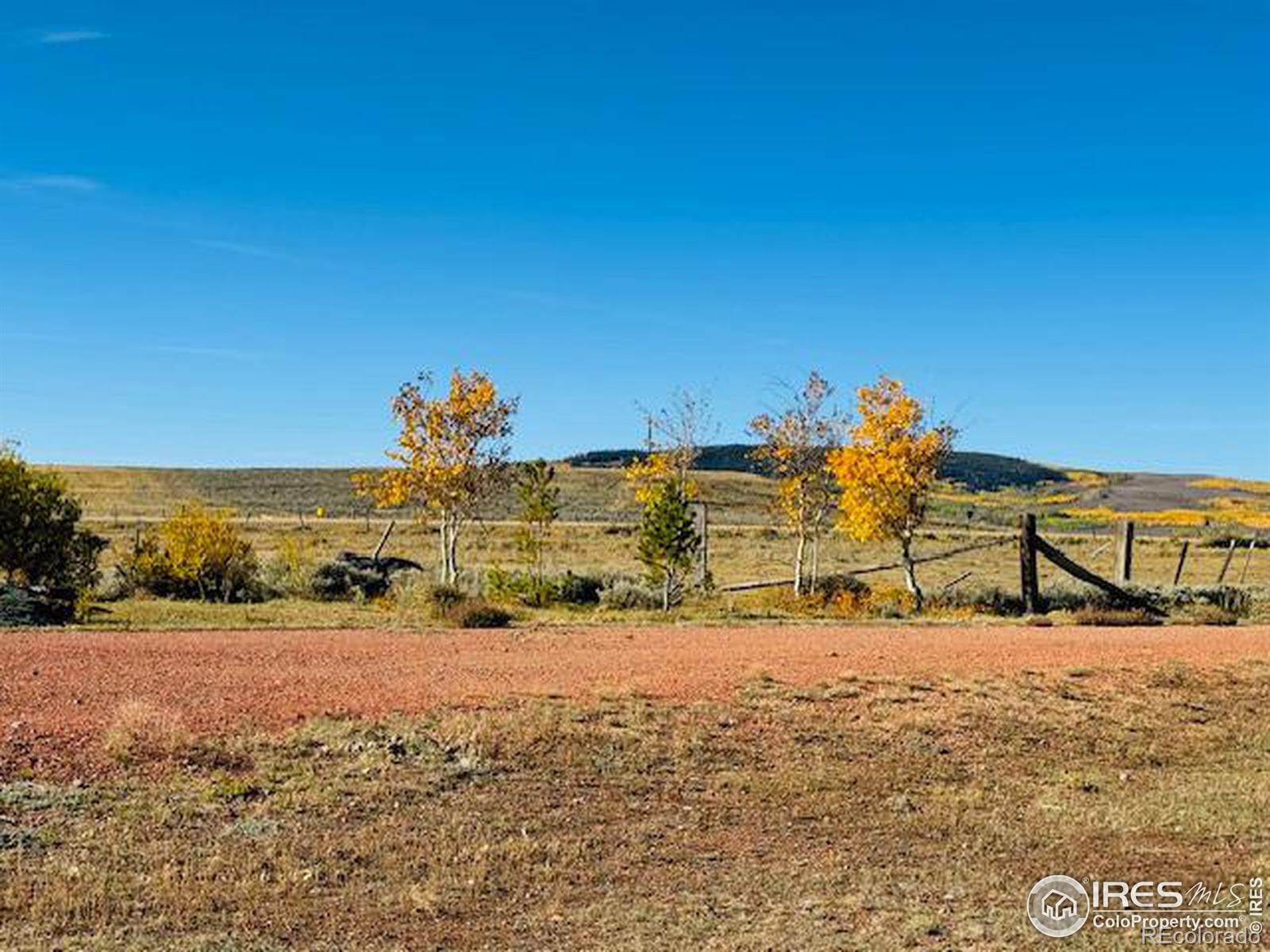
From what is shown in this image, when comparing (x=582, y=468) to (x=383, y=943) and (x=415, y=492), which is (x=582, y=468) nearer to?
(x=415, y=492)

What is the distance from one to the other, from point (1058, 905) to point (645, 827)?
10.9 feet

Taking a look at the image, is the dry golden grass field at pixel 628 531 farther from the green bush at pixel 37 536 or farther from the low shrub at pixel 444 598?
the green bush at pixel 37 536

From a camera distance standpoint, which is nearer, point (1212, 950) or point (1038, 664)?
point (1212, 950)

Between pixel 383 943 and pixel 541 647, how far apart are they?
11940 millimetres

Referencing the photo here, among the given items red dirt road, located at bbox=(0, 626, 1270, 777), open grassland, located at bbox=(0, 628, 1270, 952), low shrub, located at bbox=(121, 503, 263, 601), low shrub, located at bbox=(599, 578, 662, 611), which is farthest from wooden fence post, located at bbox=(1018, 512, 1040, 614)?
low shrub, located at bbox=(121, 503, 263, 601)

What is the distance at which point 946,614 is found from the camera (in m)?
27.3

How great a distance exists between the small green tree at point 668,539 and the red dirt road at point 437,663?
491 centimetres

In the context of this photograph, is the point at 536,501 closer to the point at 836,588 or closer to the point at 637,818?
the point at 836,588

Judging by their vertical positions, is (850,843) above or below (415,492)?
below

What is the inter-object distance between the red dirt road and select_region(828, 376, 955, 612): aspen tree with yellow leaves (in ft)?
23.3

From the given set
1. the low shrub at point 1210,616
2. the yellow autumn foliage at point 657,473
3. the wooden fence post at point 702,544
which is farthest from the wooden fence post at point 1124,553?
the yellow autumn foliage at point 657,473

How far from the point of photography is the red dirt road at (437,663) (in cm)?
1346

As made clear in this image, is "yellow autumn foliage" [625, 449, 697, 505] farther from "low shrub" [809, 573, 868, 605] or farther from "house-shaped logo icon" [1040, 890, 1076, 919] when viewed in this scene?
"house-shaped logo icon" [1040, 890, 1076, 919]

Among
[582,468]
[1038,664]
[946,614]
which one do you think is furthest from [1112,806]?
[582,468]
